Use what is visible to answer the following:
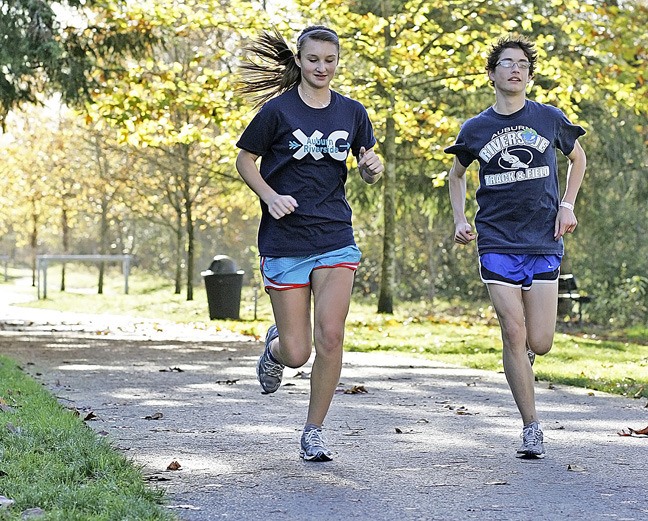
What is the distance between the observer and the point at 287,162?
18.3 feet

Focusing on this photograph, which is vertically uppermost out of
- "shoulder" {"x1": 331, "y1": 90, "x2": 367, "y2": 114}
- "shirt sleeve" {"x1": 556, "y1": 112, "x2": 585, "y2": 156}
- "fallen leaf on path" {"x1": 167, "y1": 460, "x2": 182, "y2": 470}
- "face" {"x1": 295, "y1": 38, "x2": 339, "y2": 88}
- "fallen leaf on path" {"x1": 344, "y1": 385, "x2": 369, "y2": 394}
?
"face" {"x1": 295, "y1": 38, "x2": 339, "y2": 88}

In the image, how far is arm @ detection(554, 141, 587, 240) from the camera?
235 inches

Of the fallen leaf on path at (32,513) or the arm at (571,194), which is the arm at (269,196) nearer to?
the arm at (571,194)

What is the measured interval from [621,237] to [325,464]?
18797 millimetres

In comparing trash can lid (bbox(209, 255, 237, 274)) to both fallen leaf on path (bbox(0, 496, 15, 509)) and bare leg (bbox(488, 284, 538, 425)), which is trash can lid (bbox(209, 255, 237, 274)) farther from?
fallen leaf on path (bbox(0, 496, 15, 509))

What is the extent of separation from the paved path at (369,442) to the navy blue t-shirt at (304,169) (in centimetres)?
103

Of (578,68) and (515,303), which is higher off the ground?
(578,68)

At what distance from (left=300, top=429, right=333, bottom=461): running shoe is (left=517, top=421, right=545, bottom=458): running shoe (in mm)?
913

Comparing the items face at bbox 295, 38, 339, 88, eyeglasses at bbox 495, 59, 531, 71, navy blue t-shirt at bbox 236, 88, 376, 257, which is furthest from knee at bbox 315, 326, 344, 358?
eyeglasses at bbox 495, 59, 531, 71

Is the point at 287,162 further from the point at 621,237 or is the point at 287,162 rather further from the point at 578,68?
the point at 621,237

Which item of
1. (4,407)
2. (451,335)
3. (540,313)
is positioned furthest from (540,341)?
(451,335)

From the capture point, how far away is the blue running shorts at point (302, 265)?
5.59 m

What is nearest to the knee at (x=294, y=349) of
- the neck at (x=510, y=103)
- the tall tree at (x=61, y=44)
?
the neck at (x=510, y=103)

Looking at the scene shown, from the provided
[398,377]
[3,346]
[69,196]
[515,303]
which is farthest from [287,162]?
[69,196]
